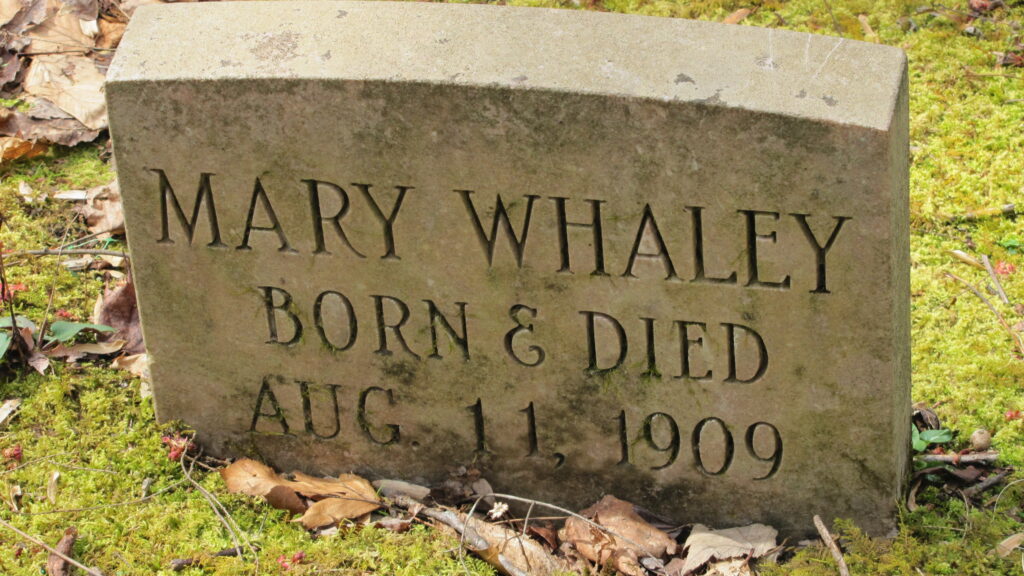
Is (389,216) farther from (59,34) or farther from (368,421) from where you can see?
(59,34)

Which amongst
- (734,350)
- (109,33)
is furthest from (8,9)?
(734,350)

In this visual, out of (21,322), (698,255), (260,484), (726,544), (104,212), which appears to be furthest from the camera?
(104,212)

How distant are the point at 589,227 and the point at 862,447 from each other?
870 millimetres

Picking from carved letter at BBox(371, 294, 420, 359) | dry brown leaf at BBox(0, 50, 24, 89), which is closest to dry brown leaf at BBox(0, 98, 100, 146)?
dry brown leaf at BBox(0, 50, 24, 89)

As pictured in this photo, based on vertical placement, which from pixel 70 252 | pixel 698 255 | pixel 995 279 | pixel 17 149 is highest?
pixel 698 255

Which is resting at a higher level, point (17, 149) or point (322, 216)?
point (322, 216)

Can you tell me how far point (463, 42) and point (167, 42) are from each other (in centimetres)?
76

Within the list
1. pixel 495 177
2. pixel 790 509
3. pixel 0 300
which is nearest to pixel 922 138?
pixel 790 509

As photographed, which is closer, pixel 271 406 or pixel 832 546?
pixel 832 546

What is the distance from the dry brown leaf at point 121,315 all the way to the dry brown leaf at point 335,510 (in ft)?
3.32

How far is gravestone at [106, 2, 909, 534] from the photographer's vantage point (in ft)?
9.02

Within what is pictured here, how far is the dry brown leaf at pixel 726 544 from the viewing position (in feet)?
10.4

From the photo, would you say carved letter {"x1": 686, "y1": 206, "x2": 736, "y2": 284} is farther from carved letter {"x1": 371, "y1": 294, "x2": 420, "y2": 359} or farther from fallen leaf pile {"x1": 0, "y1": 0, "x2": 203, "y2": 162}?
fallen leaf pile {"x1": 0, "y1": 0, "x2": 203, "y2": 162}

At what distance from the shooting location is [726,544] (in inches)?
126
